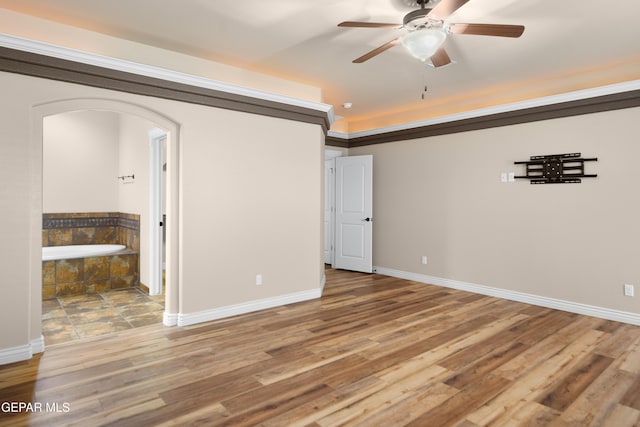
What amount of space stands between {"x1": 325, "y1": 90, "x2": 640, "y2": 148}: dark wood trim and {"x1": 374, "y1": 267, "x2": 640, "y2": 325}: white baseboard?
224 centimetres

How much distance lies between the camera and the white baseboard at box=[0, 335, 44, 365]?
2.90 meters

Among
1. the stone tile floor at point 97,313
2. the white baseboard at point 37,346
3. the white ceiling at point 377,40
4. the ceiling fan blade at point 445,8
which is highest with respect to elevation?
the white ceiling at point 377,40

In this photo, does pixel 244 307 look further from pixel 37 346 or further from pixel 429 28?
pixel 429 28

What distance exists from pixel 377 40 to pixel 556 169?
2.78 meters

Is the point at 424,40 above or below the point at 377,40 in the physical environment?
below

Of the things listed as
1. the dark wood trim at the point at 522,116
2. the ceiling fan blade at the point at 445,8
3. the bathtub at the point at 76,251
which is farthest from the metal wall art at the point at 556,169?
the bathtub at the point at 76,251

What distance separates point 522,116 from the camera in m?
4.83

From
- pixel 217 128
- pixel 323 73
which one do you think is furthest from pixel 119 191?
pixel 323 73

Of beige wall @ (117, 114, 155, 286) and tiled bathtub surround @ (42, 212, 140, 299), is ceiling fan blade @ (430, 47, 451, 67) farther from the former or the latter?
tiled bathtub surround @ (42, 212, 140, 299)

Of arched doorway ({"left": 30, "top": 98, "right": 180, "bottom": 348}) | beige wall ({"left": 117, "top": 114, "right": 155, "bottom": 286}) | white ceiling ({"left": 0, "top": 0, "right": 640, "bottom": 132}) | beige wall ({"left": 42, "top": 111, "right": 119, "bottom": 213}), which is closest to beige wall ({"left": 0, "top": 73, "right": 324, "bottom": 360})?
arched doorway ({"left": 30, "top": 98, "right": 180, "bottom": 348})

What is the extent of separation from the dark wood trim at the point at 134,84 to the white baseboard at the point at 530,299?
312 cm

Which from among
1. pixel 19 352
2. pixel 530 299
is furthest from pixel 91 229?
pixel 530 299

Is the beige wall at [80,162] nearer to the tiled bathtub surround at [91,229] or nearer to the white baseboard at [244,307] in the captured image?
the tiled bathtub surround at [91,229]

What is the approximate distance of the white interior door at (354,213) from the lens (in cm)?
655
